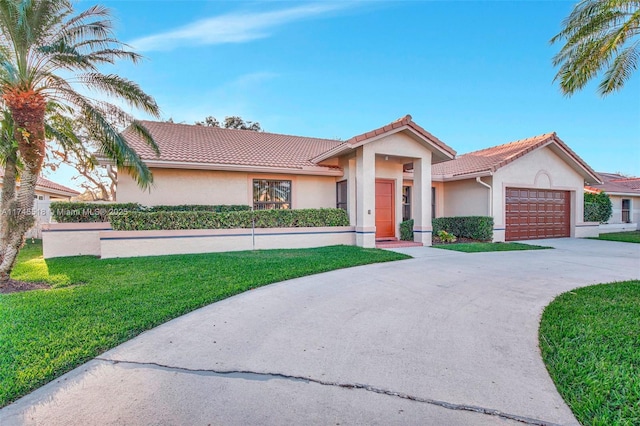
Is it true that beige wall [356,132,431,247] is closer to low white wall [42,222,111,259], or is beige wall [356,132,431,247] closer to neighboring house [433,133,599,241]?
neighboring house [433,133,599,241]

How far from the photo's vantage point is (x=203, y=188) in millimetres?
12297

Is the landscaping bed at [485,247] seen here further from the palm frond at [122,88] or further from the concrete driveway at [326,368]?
the palm frond at [122,88]

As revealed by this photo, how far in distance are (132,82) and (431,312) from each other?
9252 millimetres

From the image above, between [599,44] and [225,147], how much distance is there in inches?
535

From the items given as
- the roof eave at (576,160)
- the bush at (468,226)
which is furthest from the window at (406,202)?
the roof eave at (576,160)

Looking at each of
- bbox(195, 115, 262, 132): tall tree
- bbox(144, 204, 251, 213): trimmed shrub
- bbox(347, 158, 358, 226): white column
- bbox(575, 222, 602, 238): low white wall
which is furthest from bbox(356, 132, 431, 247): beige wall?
bbox(195, 115, 262, 132): tall tree

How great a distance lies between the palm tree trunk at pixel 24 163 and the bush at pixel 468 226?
1443cm

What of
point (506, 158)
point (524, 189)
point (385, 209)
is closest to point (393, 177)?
point (385, 209)

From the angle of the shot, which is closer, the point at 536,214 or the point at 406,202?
the point at 406,202

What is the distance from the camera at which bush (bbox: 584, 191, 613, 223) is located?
1833 centimetres

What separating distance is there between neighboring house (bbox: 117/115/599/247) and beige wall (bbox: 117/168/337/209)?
0.12ft

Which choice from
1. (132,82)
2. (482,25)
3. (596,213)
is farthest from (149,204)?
(596,213)

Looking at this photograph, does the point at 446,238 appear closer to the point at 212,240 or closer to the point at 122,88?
the point at 212,240

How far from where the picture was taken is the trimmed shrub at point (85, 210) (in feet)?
35.0
